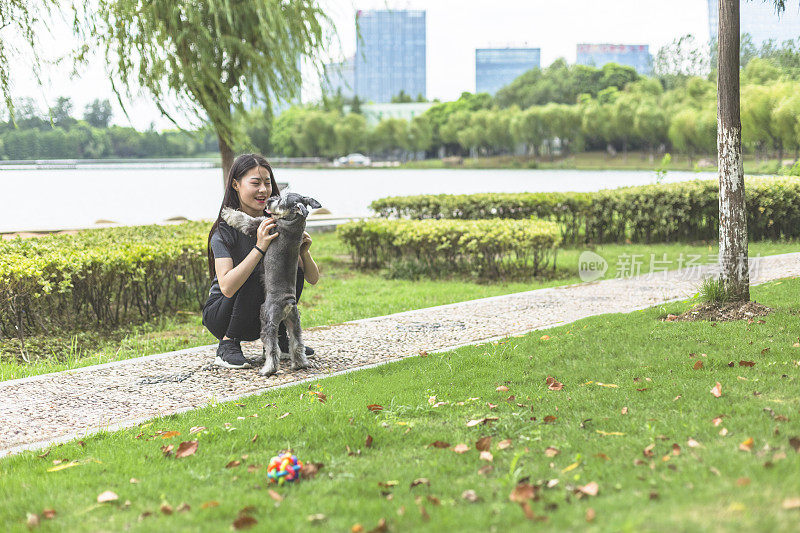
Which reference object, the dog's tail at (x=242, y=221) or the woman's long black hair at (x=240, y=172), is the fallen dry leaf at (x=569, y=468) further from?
the woman's long black hair at (x=240, y=172)

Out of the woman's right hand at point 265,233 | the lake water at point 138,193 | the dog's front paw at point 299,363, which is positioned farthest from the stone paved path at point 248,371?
the lake water at point 138,193

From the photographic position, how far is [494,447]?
3.24 meters

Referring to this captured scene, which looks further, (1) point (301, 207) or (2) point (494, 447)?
(1) point (301, 207)

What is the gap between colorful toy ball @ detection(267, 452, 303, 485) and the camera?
2.96 m

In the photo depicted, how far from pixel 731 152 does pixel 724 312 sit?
49.3 inches

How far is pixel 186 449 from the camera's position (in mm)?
3434

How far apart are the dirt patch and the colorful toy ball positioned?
3.79 metres

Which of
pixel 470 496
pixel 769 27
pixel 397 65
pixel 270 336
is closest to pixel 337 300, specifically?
pixel 270 336

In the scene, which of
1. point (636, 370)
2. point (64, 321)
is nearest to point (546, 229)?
point (636, 370)

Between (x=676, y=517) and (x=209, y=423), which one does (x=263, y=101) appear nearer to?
(x=209, y=423)

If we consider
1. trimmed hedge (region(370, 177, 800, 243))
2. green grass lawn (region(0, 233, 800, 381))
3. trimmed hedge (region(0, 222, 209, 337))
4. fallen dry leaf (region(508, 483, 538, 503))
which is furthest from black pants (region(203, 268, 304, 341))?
trimmed hedge (region(370, 177, 800, 243))

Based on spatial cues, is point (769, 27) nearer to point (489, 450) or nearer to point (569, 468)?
point (489, 450)

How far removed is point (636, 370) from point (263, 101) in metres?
7.15

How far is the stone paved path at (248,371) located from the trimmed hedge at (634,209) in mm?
3919
